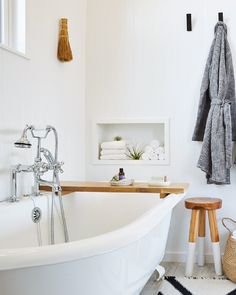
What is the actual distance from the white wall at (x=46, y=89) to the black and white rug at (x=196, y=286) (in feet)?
3.66

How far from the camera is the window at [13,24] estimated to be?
2.55m

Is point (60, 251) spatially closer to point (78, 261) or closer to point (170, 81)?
point (78, 261)

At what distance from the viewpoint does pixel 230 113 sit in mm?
3180

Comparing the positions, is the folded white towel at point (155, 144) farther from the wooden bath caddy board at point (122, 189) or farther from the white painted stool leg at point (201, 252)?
the white painted stool leg at point (201, 252)

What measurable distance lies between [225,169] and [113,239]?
1.80m

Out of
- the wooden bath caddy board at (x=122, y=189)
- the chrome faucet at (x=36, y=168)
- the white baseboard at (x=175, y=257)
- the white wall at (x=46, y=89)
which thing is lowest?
the white baseboard at (x=175, y=257)

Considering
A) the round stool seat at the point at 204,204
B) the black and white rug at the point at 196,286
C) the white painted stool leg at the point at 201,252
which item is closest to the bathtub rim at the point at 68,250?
the black and white rug at the point at 196,286

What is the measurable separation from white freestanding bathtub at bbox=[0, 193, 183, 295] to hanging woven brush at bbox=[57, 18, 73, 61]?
113 centimetres

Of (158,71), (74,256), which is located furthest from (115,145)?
(74,256)

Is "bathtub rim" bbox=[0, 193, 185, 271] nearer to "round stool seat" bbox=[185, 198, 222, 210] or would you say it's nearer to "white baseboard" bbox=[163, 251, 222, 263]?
"round stool seat" bbox=[185, 198, 222, 210]

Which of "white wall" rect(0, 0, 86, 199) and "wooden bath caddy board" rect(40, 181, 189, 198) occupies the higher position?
"white wall" rect(0, 0, 86, 199)

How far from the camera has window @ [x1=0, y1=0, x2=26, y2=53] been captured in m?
2.55

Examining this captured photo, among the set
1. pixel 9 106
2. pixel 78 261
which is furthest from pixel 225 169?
pixel 78 261

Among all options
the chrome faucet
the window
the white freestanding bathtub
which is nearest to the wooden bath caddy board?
the white freestanding bathtub
